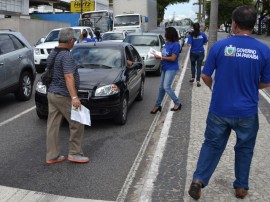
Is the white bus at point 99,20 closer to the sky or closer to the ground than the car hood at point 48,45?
closer to the sky

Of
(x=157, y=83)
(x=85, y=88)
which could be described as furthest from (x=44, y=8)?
(x=85, y=88)

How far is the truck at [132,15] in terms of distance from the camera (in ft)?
92.5

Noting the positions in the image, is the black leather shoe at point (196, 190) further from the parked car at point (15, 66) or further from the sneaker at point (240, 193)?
the parked car at point (15, 66)

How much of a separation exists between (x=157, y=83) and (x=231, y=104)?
28.4ft

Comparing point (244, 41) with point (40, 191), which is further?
point (40, 191)

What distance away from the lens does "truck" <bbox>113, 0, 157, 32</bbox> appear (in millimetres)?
28188

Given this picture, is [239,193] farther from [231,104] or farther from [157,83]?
[157,83]

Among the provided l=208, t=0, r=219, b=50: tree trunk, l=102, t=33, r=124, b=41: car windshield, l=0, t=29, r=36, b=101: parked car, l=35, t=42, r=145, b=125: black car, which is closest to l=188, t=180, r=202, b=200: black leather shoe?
l=35, t=42, r=145, b=125: black car

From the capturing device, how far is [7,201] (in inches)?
161

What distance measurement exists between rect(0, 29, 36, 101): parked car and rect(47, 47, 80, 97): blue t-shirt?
3.72m

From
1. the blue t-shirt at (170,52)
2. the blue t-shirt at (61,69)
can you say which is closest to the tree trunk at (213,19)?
the blue t-shirt at (170,52)

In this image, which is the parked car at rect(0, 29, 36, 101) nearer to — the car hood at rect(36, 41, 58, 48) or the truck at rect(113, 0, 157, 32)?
the car hood at rect(36, 41, 58, 48)

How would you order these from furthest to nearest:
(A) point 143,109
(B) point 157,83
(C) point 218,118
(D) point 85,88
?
1. (B) point 157,83
2. (A) point 143,109
3. (D) point 85,88
4. (C) point 218,118

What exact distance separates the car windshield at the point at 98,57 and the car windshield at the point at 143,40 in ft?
23.0
